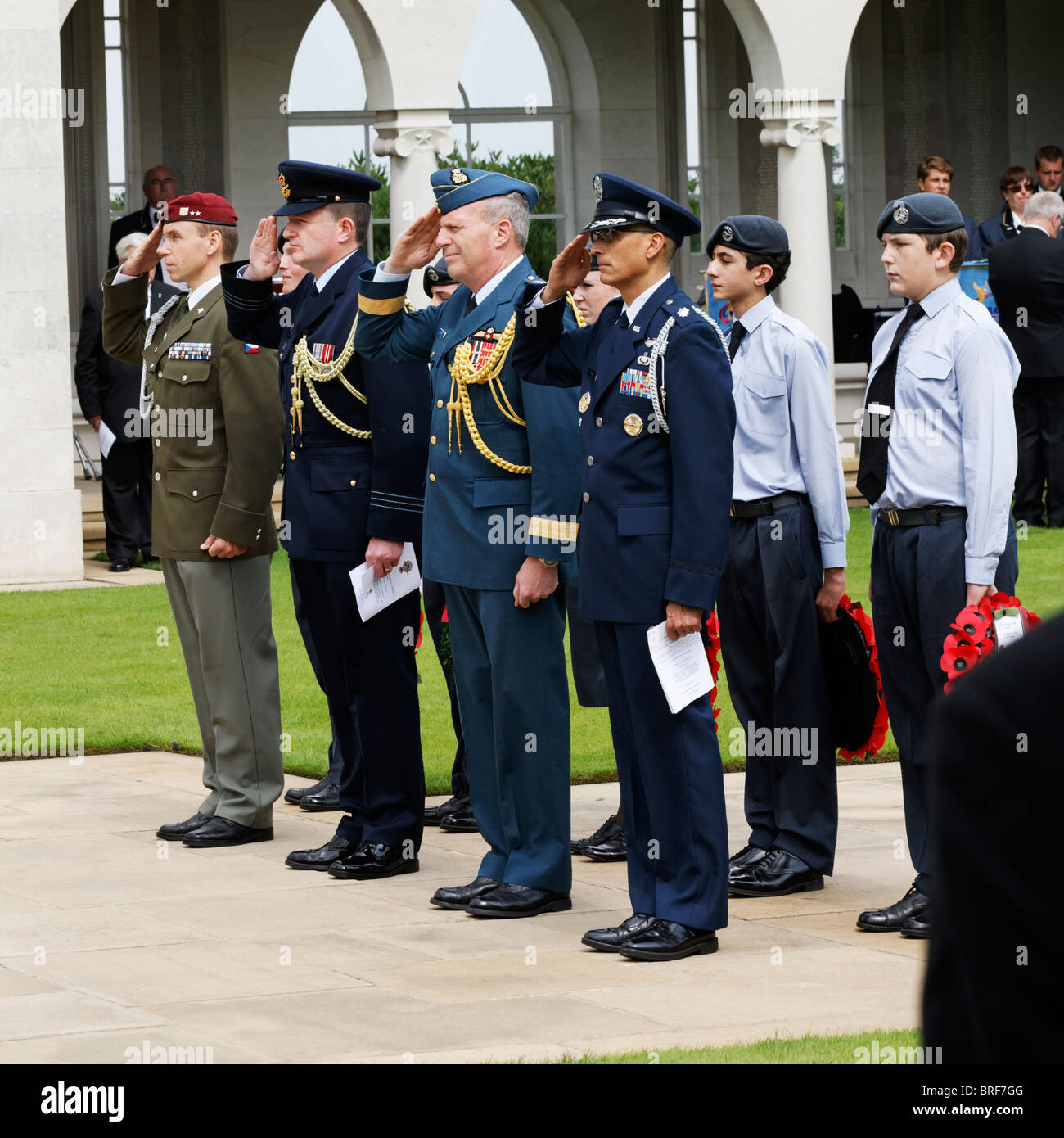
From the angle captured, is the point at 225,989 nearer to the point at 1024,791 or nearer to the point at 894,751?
the point at 1024,791

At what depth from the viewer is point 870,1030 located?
4148 millimetres

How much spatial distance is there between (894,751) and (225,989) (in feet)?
13.6

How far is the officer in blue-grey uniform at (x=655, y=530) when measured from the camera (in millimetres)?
4816

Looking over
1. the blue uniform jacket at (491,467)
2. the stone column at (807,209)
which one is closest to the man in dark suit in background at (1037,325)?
the stone column at (807,209)

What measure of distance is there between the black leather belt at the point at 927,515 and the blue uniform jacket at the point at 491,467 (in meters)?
0.83

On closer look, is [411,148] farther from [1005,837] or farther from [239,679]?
Answer: [1005,837]

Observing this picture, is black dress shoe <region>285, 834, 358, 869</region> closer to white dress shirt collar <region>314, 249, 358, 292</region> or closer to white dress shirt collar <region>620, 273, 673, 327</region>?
white dress shirt collar <region>314, 249, 358, 292</region>

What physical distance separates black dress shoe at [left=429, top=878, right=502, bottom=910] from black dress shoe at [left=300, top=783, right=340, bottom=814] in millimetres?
1590

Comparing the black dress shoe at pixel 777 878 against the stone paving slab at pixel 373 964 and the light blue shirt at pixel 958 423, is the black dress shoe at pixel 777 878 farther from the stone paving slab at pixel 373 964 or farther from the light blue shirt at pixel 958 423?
the light blue shirt at pixel 958 423

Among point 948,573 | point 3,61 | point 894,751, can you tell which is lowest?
point 894,751

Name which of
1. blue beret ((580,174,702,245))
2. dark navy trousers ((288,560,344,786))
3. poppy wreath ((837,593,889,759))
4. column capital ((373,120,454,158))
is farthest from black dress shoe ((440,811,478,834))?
column capital ((373,120,454,158))

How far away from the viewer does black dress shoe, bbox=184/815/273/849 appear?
637 centimetres
